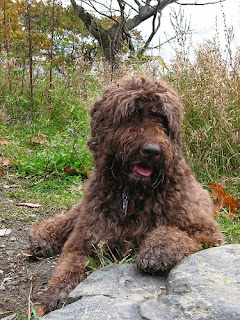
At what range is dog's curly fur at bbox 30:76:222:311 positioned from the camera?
10.9ft

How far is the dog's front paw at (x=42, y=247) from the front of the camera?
4582mm

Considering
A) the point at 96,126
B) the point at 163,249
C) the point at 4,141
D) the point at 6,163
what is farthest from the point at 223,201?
the point at 4,141

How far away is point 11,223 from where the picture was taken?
5316mm

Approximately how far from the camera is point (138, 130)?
11.1 ft

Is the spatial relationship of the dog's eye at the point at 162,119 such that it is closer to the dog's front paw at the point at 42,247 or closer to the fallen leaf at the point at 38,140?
the dog's front paw at the point at 42,247

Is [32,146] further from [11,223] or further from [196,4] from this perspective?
[196,4]

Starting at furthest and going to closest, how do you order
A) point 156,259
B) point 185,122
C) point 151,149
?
point 185,122 < point 151,149 < point 156,259

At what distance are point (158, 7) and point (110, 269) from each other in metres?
16.6

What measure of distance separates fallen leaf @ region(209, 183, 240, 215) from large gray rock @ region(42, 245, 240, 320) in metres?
2.28

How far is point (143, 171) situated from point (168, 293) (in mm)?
1006

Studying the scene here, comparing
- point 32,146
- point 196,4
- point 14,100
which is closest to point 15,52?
point 14,100

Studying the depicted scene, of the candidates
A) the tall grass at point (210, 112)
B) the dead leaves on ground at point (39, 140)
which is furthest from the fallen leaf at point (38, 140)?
the tall grass at point (210, 112)

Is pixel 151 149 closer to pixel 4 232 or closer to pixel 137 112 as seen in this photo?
pixel 137 112

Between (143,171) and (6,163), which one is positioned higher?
(143,171)
